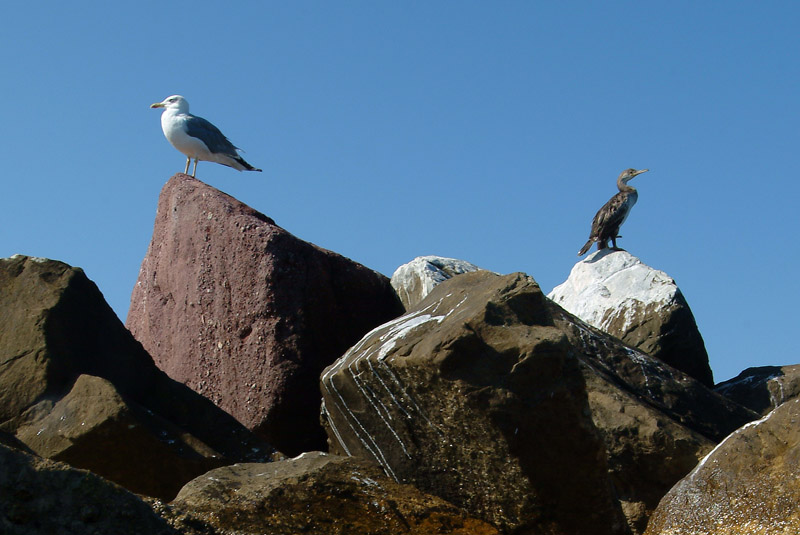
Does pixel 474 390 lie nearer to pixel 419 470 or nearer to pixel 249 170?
pixel 419 470

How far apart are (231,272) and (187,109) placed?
4.73 metres

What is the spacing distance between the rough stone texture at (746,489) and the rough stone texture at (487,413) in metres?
0.58

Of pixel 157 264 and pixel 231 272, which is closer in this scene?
pixel 231 272

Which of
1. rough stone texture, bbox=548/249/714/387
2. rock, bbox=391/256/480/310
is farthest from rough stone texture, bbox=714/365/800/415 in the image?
rock, bbox=391/256/480/310

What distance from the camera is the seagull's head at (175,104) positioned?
38.5ft

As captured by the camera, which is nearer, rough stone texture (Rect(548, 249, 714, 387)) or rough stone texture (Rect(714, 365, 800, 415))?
rough stone texture (Rect(714, 365, 800, 415))

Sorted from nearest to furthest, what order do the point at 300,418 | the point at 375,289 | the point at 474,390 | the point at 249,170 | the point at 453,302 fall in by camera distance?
the point at 474,390 < the point at 453,302 < the point at 300,418 < the point at 375,289 < the point at 249,170

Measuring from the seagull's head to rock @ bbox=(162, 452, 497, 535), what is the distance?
278 inches

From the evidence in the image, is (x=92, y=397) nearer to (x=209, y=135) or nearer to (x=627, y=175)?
(x=209, y=135)

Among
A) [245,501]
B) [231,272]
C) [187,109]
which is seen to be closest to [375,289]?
[231,272]

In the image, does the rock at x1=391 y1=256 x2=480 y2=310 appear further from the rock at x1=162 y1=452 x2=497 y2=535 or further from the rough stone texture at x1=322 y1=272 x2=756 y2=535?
the rock at x1=162 y1=452 x2=497 y2=535

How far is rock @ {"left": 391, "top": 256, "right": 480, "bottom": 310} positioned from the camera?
8195 millimetres

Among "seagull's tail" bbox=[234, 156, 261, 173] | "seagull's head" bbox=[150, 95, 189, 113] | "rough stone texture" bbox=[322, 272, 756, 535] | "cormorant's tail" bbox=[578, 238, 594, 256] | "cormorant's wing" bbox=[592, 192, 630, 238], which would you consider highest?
"seagull's head" bbox=[150, 95, 189, 113]

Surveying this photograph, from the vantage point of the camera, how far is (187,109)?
1191 centimetres
